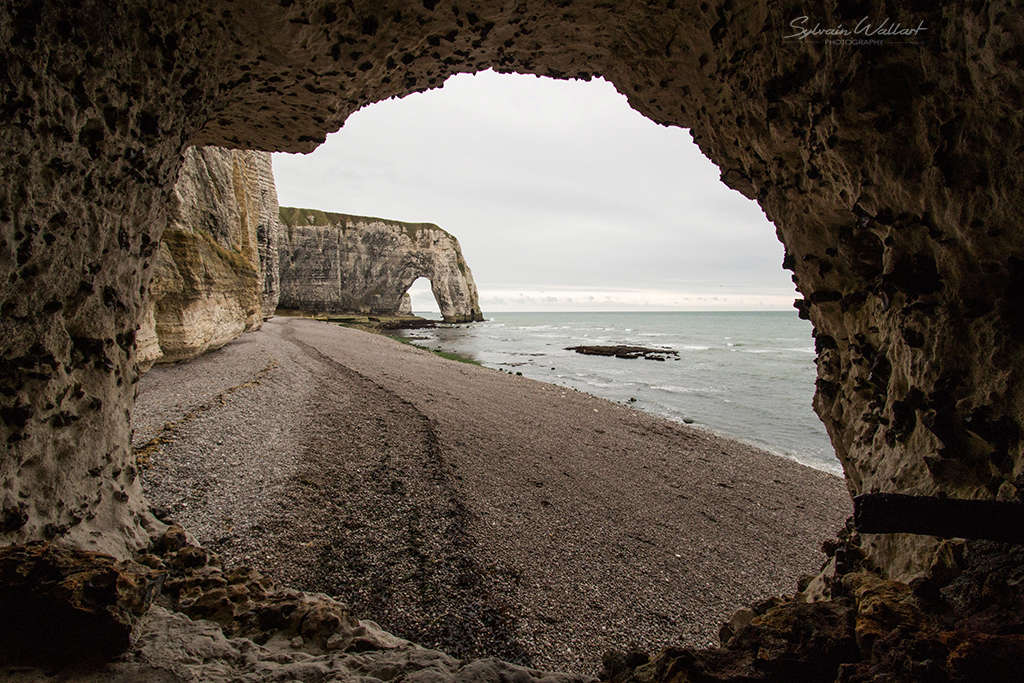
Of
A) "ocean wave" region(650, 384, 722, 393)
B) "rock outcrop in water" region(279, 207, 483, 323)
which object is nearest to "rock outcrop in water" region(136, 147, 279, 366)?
"ocean wave" region(650, 384, 722, 393)

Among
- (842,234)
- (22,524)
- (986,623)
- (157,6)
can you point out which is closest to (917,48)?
(842,234)

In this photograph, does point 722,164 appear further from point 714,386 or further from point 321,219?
point 321,219

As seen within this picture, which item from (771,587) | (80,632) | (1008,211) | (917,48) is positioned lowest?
(771,587)

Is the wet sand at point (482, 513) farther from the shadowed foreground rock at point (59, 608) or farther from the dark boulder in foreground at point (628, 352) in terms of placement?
the dark boulder in foreground at point (628, 352)

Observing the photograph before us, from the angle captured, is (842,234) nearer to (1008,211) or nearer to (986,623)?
(1008,211)

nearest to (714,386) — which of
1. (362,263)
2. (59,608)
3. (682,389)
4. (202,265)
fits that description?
(682,389)

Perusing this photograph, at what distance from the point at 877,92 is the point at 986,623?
2491 millimetres

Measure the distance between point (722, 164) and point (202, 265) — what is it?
582 inches

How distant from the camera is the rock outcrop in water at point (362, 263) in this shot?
192ft

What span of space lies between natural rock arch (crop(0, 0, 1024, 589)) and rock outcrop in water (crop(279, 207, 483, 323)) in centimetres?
6089

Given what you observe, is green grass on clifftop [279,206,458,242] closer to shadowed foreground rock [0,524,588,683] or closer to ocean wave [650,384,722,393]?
ocean wave [650,384,722,393]

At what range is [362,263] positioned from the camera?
62844 millimetres

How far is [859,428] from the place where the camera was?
2.96 metres

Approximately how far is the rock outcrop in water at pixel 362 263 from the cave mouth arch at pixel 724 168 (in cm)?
6089
